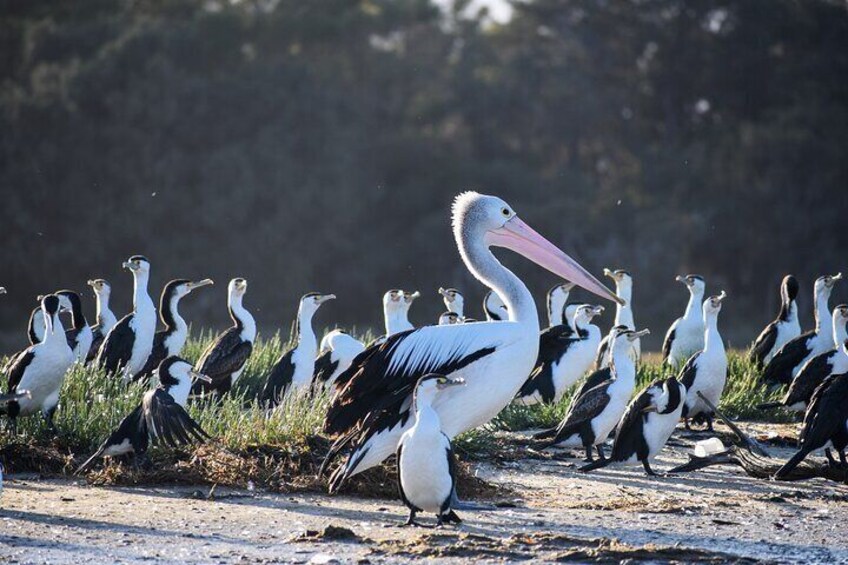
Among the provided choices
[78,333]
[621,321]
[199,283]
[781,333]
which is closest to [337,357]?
[199,283]

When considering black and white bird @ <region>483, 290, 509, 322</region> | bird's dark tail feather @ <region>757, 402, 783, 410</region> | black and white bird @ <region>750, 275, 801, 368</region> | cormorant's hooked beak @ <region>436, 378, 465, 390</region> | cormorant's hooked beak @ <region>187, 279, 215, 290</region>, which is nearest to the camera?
cormorant's hooked beak @ <region>436, 378, 465, 390</region>

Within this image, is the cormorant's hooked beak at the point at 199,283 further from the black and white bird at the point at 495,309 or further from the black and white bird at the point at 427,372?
the black and white bird at the point at 427,372

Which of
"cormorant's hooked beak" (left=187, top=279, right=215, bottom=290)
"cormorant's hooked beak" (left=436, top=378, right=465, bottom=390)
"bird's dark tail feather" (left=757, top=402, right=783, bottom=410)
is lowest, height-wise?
"bird's dark tail feather" (left=757, top=402, right=783, bottom=410)

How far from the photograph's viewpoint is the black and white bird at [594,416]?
893cm

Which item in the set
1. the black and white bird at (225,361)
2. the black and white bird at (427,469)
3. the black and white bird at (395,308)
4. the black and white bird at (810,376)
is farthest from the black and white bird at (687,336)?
the black and white bird at (427,469)

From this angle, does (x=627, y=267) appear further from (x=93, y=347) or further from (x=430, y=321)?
(x=93, y=347)

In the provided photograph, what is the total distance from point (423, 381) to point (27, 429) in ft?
9.75

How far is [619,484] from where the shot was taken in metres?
8.34

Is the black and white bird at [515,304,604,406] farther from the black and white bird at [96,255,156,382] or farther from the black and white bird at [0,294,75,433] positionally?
the black and white bird at [0,294,75,433]

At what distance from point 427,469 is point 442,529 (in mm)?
297

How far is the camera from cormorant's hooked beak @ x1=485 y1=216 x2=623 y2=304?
8508 mm

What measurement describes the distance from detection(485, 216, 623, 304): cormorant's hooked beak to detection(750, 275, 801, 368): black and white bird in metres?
4.58

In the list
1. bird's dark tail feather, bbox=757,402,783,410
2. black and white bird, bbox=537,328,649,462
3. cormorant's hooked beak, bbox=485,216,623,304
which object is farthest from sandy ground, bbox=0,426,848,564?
bird's dark tail feather, bbox=757,402,783,410

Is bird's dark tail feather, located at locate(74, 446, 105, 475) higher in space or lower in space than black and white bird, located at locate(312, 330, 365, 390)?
lower
